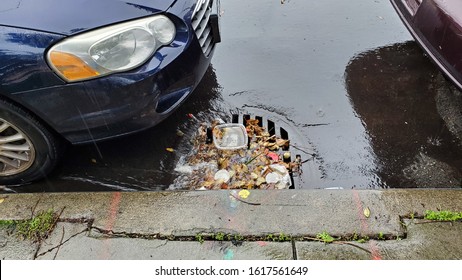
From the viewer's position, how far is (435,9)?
290cm

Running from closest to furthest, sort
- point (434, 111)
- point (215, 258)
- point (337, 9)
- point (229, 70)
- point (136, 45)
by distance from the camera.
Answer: point (215, 258) < point (136, 45) < point (434, 111) < point (229, 70) < point (337, 9)

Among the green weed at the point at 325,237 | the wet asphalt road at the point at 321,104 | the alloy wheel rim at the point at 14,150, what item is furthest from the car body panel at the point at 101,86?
the green weed at the point at 325,237

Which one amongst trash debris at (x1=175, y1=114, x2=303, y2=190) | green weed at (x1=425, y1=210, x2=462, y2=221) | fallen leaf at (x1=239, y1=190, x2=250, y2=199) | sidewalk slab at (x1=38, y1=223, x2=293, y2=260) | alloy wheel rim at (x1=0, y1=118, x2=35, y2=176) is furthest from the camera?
trash debris at (x1=175, y1=114, x2=303, y2=190)

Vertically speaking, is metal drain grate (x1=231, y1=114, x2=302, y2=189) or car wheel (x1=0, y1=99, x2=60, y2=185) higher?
car wheel (x1=0, y1=99, x2=60, y2=185)

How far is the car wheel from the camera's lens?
2.53 metres

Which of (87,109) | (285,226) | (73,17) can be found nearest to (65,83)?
(87,109)

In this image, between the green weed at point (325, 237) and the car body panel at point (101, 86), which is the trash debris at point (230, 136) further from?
the green weed at point (325, 237)

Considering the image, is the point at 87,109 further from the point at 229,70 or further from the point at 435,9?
the point at 435,9

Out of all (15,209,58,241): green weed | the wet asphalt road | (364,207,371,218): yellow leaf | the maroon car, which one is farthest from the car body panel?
the maroon car

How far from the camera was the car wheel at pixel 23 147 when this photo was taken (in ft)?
8.31

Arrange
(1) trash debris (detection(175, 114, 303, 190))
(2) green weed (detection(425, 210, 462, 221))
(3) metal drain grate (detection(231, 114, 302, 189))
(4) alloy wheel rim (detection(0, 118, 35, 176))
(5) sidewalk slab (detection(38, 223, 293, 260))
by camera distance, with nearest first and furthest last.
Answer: (5) sidewalk slab (detection(38, 223, 293, 260))
(2) green weed (detection(425, 210, 462, 221))
(4) alloy wheel rim (detection(0, 118, 35, 176))
(1) trash debris (detection(175, 114, 303, 190))
(3) metal drain grate (detection(231, 114, 302, 189))

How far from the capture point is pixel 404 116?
3236mm

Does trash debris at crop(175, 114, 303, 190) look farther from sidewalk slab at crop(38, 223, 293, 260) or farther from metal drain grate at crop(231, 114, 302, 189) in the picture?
sidewalk slab at crop(38, 223, 293, 260)

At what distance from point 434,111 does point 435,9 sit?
837 millimetres
